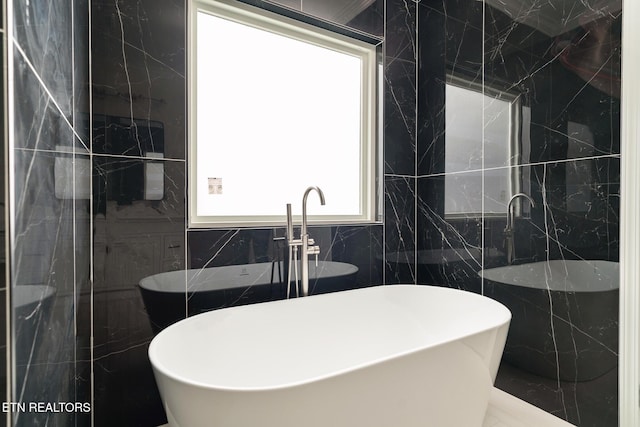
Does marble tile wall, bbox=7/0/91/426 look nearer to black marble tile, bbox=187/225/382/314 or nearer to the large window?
black marble tile, bbox=187/225/382/314

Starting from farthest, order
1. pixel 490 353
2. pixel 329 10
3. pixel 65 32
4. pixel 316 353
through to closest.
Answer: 1. pixel 329 10
2. pixel 316 353
3. pixel 490 353
4. pixel 65 32

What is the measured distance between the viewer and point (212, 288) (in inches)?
73.0

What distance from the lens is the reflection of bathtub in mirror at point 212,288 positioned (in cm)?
173

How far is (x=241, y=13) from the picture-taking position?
2.05 m

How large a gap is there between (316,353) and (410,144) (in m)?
1.63

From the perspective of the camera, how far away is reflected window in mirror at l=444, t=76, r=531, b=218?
2039 mm

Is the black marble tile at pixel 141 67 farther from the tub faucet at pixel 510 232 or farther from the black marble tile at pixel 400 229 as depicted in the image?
the tub faucet at pixel 510 232

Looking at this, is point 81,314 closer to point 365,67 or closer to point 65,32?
point 65,32

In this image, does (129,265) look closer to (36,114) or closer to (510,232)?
(36,114)

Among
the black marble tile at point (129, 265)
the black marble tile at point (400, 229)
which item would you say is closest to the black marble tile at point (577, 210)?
the black marble tile at point (400, 229)

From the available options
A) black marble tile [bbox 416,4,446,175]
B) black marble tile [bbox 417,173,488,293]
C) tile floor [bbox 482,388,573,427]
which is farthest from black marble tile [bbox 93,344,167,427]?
black marble tile [bbox 416,4,446,175]

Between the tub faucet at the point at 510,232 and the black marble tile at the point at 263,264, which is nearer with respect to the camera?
the black marble tile at the point at 263,264

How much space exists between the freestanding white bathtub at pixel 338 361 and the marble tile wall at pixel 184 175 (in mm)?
283

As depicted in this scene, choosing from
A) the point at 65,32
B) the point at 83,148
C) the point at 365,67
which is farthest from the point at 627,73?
the point at 83,148
